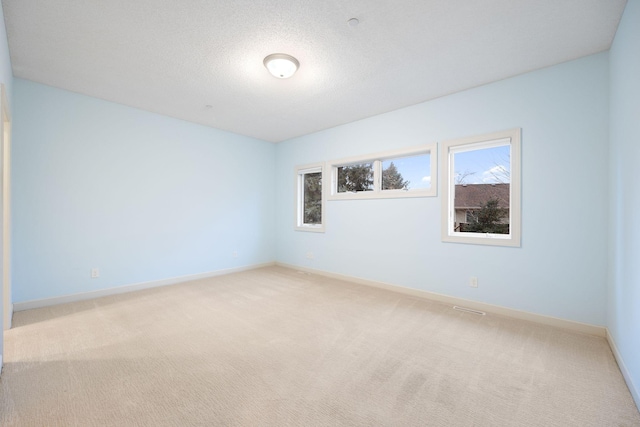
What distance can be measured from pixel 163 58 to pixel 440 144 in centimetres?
340

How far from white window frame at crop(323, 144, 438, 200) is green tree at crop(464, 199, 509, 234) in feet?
1.96

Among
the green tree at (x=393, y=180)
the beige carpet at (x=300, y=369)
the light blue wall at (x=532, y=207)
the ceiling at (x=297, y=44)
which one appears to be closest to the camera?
the beige carpet at (x=300, y=369)

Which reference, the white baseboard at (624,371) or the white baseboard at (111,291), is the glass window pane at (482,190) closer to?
the white baseboard at (624,371)

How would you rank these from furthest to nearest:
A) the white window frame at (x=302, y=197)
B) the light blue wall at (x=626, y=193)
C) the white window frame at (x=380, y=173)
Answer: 1. the white window frame at (x=302, y=197)
2. the white window frame at (x=380, y=173)
3. the light blue wall at (x=626, y=193)

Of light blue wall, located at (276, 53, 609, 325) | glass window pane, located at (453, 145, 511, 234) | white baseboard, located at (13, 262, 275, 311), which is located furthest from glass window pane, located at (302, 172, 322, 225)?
glass window pane, located at (453, 145, 511, 234)

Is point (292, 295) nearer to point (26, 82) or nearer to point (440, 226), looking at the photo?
point (440, 226)

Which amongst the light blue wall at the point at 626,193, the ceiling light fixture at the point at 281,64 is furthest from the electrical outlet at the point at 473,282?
the ceiling light fixture at the point at 281,64

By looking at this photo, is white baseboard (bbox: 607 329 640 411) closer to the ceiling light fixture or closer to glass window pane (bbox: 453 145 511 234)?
glass window pane (bbox: 453 145 511 234)

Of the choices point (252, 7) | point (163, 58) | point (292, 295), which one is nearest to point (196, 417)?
point (292, 295)

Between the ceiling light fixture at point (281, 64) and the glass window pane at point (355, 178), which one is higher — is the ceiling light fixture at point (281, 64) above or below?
above

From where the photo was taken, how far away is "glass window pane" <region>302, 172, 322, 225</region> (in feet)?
17.7

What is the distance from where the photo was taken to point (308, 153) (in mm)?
5355

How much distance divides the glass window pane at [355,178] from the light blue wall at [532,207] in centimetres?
42

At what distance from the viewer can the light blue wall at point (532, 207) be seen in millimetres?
2594
